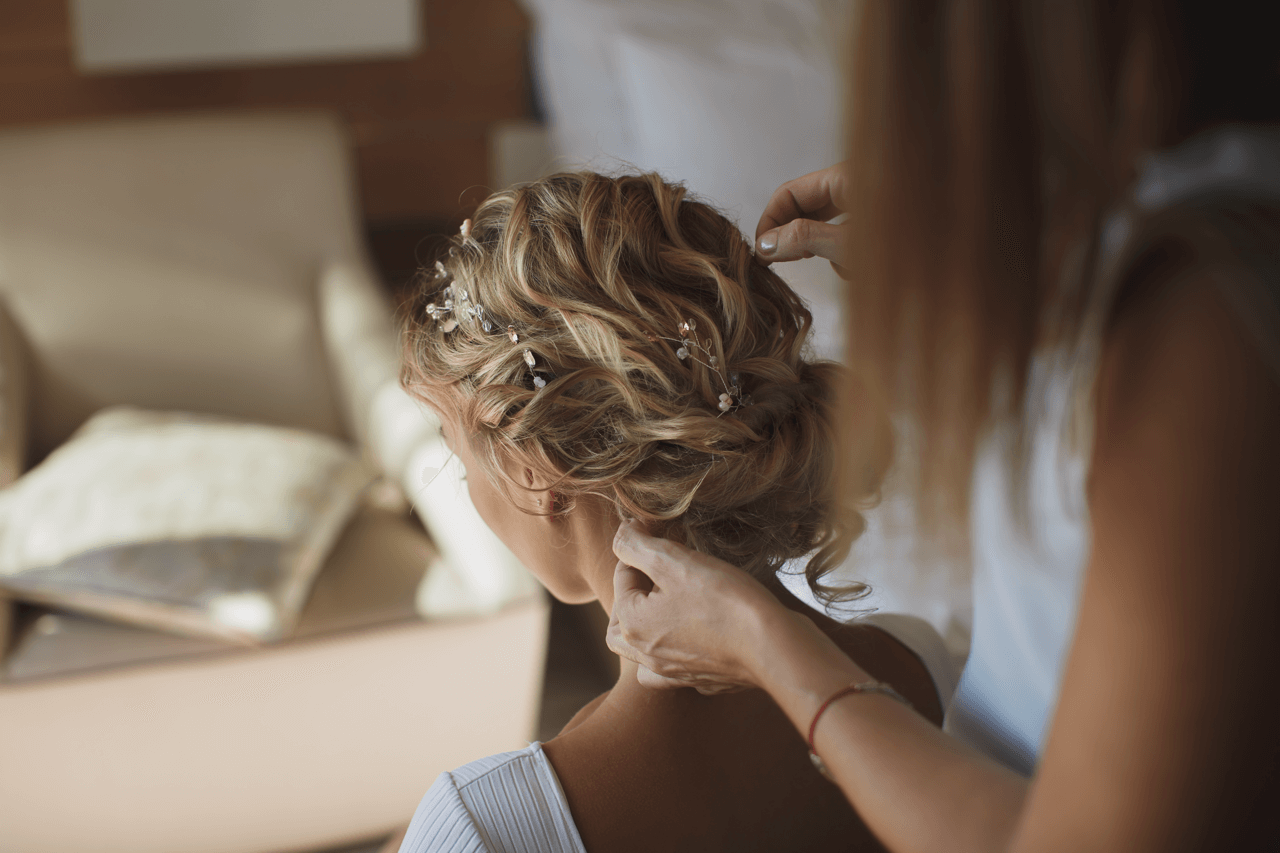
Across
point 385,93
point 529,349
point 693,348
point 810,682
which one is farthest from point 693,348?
point 385,93

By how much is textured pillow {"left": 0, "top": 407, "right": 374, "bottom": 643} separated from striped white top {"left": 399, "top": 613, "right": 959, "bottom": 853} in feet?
2.66

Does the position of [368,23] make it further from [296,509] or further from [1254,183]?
[1254,183]

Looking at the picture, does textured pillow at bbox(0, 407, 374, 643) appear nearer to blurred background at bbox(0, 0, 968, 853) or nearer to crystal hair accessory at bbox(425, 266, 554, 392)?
blurred background at bbox(0, 0, 968, 853)

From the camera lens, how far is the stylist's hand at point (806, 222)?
0.77 meters

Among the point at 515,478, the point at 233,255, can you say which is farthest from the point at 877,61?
the point at 233,255

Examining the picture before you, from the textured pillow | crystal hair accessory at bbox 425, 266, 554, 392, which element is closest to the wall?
the textured pillow

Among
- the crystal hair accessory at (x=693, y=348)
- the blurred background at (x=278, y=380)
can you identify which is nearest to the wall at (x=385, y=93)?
the blurred background at (x=278, y=380)

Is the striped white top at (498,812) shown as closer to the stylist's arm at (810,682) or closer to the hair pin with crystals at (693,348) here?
the stylist's arm at (810,682)

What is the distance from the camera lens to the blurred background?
1.38 metres

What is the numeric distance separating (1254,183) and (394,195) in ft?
8.33

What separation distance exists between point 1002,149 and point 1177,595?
0.21 metres

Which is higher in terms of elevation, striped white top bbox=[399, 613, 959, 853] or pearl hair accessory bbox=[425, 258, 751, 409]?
pearl hair accessory bbox=[425, 258, 751, 409]

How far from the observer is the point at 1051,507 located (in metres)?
0.74

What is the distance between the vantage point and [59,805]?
→ 54.1 inches
